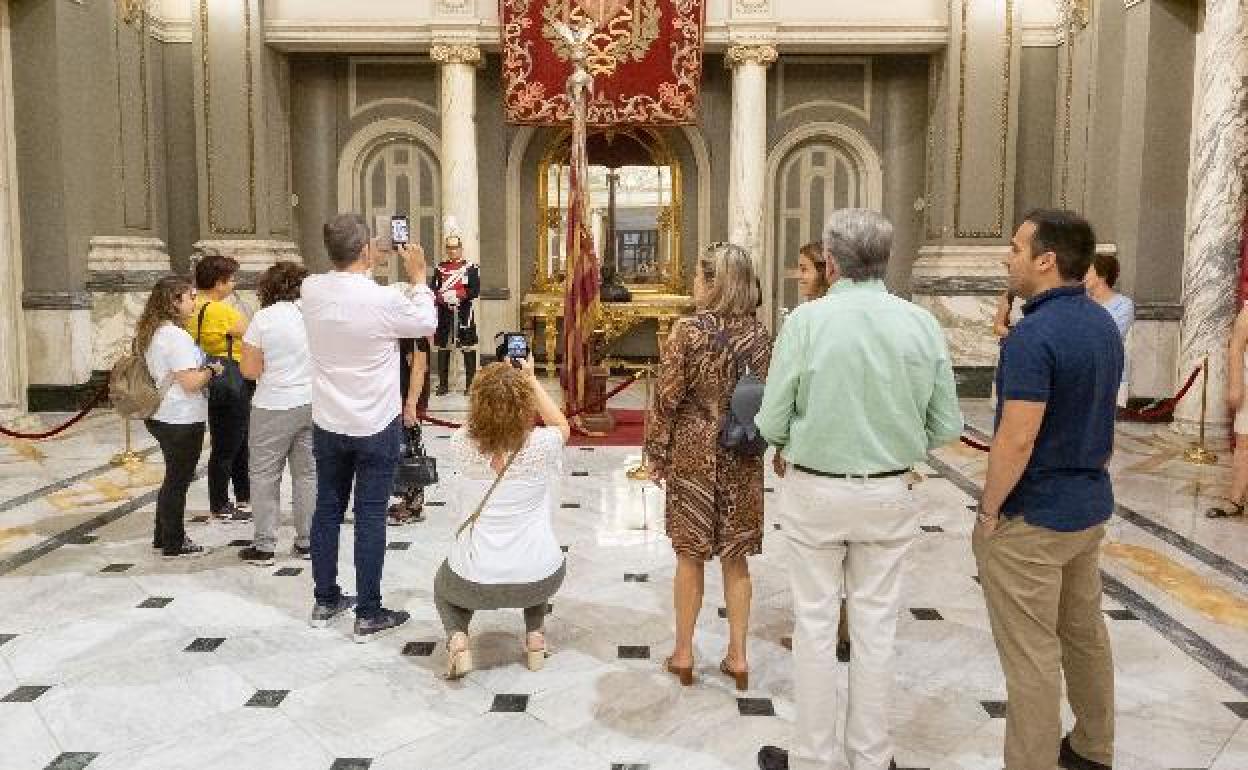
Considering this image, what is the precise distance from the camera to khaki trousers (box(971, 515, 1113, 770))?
8.32 feet

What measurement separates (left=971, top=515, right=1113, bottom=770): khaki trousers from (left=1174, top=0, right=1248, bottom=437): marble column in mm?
5817

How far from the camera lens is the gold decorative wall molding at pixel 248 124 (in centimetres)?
1075

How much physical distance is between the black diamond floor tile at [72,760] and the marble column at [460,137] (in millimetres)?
8056

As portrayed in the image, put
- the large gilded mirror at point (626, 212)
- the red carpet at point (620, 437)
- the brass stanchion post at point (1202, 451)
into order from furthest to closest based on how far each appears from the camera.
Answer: the large gilded mirror at point (626, 212)
the red carpet at point (620, 437)
the brass stanchion post at point (1202, 451)

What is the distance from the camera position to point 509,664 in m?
3.77

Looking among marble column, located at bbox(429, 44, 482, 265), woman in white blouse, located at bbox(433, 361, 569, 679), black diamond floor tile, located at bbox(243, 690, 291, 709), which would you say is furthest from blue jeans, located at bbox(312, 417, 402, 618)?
marble column, located at bbox(429, 44, 482, 265)

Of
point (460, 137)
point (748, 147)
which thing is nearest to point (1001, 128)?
point (748, 147)

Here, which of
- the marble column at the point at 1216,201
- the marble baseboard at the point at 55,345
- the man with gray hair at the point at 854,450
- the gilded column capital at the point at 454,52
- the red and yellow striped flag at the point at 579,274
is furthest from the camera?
the gilded column capital at the point at 454,52

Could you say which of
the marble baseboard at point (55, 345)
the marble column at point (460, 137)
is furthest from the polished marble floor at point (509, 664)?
the marble column at point (460, 137)

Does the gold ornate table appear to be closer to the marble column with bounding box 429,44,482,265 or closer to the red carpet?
the marble column with bounding box 429,44,482,265

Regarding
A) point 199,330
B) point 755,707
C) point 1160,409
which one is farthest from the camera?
point 1160,409

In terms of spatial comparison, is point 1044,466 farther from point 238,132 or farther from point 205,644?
point 238,132

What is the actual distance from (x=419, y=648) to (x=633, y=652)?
2.68ft

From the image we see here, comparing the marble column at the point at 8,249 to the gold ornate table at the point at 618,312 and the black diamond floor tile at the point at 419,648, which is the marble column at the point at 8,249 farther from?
the black diamond floor tile at the point at 419,648
